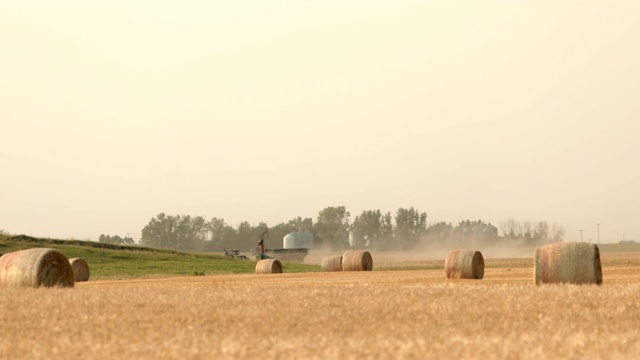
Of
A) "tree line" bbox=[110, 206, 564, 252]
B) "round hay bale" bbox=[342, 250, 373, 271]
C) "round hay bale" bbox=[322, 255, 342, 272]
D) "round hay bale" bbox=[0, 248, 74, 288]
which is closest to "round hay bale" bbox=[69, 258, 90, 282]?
"round hay bale" bbox=[342, 250, 373, 271]

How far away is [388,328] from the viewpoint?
11.6 meters

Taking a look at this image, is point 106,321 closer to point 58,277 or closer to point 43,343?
point 43,343

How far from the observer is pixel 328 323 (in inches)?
476

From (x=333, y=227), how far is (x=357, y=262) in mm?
149452

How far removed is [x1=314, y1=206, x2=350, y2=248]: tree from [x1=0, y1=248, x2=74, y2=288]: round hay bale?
163 metres

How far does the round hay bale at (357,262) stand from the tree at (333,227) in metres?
139

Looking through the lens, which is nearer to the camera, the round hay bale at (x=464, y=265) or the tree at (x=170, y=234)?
the round hay bale at (x=464, y=265)

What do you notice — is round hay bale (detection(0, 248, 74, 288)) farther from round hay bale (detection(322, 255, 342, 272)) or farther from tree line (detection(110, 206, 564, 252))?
tree line (detection(110, 206, 564, 252))

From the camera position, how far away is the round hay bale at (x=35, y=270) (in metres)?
21.0

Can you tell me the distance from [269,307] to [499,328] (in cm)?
390

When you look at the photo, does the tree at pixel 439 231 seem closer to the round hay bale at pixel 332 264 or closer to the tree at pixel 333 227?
the tree at pixel 333 227

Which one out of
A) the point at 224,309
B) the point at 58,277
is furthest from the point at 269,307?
the point at 58,277

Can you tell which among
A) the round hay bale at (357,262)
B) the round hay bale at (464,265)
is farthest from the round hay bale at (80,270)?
the round hay bale at (464,265)

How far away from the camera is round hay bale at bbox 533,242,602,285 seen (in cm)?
2025
